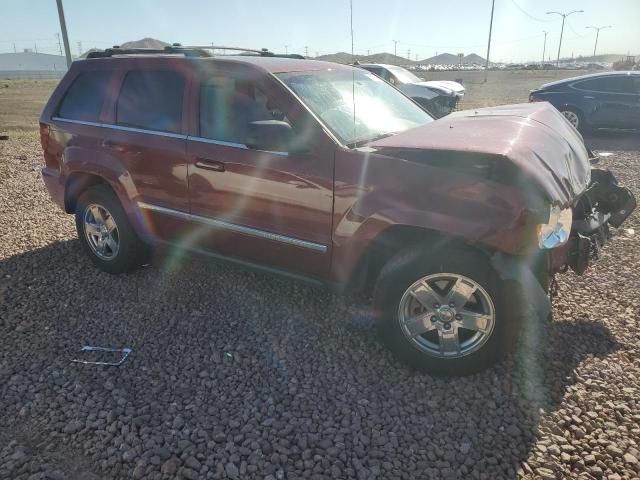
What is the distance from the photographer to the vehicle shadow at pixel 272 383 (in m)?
2.52

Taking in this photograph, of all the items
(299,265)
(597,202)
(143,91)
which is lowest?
(299,265)

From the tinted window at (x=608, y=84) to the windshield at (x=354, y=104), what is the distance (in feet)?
29.4

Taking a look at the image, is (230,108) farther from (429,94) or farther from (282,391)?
(429,94)

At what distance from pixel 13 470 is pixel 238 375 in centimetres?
124

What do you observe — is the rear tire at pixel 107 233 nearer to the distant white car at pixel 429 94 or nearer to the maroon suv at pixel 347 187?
the maroon suv at pixel 347 187

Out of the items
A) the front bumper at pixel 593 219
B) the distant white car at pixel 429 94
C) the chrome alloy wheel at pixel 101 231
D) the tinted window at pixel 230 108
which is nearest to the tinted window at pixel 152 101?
the tinted window at pixel 230 108

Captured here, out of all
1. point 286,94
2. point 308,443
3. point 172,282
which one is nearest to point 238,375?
point 308,443

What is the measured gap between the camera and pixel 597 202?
12.1 feet

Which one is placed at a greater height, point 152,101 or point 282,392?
point 152,101

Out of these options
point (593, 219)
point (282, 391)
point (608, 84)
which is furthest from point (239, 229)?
point (608, 84)

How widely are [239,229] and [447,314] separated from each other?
160 centimetres

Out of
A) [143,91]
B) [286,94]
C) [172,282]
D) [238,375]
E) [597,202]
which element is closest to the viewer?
[238,375]

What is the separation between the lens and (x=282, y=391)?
2967 mm

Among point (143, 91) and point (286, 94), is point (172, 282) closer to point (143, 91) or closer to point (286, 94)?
point (143, 91)
